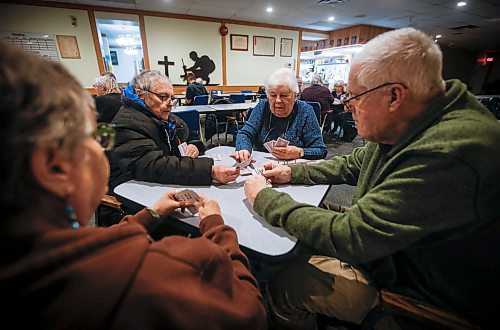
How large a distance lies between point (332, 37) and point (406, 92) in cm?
1083

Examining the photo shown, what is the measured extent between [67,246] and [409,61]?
1051 mm

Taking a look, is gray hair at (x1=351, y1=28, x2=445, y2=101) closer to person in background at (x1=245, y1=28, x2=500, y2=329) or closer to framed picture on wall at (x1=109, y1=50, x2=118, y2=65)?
person in background at (x1=245, y1=28, x2=500, y2=329)

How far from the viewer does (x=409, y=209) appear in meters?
0.73

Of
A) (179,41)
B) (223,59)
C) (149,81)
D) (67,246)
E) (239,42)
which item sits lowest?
(67,246)

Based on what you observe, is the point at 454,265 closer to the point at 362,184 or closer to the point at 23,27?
the point at 362,184

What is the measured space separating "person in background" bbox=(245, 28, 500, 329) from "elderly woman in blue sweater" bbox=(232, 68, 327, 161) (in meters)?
1.03

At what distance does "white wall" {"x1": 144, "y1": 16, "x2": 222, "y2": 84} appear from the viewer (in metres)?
7.27

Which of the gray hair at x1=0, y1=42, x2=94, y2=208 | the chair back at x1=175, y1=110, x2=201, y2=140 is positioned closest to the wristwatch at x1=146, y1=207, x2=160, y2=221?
the gray hair at x1=0, y1=42, x2=94, y2=208

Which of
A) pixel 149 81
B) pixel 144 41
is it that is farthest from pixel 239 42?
pixel 149 81

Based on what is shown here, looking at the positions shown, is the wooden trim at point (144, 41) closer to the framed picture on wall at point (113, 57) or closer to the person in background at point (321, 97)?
the framed picture on wall at point (113, 57)

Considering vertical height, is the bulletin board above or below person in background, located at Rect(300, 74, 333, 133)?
above

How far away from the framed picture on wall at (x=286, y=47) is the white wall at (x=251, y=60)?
0.36ft

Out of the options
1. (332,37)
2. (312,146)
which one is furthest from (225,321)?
(332,37)

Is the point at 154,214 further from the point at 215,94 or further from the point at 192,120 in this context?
the point at 215,94
